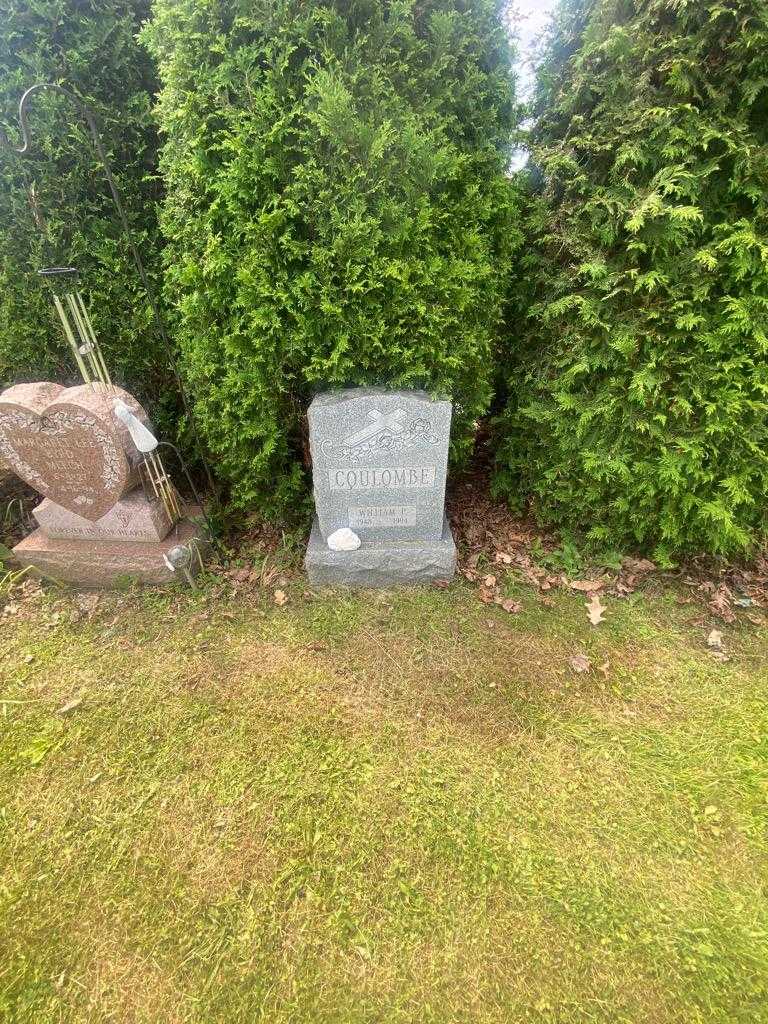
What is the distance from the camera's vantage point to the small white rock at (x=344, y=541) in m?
3.36

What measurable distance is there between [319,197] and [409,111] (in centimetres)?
62

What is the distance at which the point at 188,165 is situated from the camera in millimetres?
2672

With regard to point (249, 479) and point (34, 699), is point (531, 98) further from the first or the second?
point (34, 699)

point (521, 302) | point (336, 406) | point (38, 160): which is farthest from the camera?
point (521, 302)

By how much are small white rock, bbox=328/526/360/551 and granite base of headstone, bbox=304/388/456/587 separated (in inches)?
1.2

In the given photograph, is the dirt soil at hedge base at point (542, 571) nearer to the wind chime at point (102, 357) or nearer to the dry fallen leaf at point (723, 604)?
the dry fallen leaf at point (723, 604)

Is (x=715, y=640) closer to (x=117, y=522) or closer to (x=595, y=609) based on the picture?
(x=595, y=609)

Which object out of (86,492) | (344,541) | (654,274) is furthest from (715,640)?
(86,492)

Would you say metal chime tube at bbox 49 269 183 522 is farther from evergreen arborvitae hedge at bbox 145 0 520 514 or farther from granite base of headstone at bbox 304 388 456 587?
granite base of headstone at bbox 304 388 456 587

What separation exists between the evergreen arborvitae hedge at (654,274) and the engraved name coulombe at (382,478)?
0.88 meters

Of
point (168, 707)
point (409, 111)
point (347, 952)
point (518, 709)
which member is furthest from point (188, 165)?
point (347, 952)

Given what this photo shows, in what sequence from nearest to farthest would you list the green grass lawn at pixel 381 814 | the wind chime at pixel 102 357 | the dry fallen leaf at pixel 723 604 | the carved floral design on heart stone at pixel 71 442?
the green grass lawn at pixel 381 814, the wind chime at pixel 102 357, the carved floral design on heart stone at pixel 71 442, the dry fallen leaf at pixel 723 604

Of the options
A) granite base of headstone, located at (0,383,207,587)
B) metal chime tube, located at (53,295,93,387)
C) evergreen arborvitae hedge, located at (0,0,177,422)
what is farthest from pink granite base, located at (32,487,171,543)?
evergreen arborvitae hedge, located at (0,0,177,422)

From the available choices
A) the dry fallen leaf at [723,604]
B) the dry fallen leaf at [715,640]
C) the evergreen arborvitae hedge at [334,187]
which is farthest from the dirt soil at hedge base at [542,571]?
the evergreen arborvitae hedge at [334,187]
